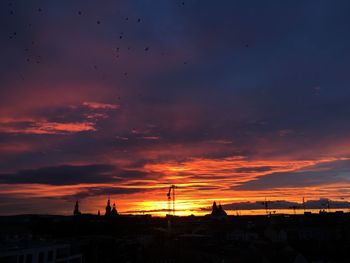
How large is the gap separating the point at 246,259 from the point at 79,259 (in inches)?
1258

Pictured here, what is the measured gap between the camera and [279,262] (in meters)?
76.3

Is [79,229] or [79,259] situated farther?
[79,229]

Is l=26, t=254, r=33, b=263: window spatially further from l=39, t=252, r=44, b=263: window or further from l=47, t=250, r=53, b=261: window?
l=47, t=250, r=53, b=261: window

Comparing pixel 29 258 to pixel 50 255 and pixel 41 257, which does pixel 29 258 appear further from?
pixel 50 255

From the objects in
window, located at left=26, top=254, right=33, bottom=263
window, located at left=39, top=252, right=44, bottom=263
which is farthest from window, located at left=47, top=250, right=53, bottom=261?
window, located at left=26, top=254, right=33, bottom=263

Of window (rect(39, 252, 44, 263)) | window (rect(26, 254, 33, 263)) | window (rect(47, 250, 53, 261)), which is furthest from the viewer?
window (rect(47, 250, 53, 261))

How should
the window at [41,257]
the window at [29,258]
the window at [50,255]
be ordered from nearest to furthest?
the window at [29,258], the window at [41,257], the window at [50,255]

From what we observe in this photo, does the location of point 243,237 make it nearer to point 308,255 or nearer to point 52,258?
point 308,255

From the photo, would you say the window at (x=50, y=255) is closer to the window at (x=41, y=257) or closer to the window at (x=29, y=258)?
the window at (x=41, y=257)

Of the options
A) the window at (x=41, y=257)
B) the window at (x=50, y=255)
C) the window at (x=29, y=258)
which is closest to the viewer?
the window at (x=29, y=258)

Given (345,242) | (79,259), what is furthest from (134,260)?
(345,242)

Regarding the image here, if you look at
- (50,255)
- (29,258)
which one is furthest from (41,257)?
(29,258)

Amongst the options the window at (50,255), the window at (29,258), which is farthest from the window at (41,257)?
the window at (29,258)

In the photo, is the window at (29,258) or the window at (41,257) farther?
the window at (41,257)
